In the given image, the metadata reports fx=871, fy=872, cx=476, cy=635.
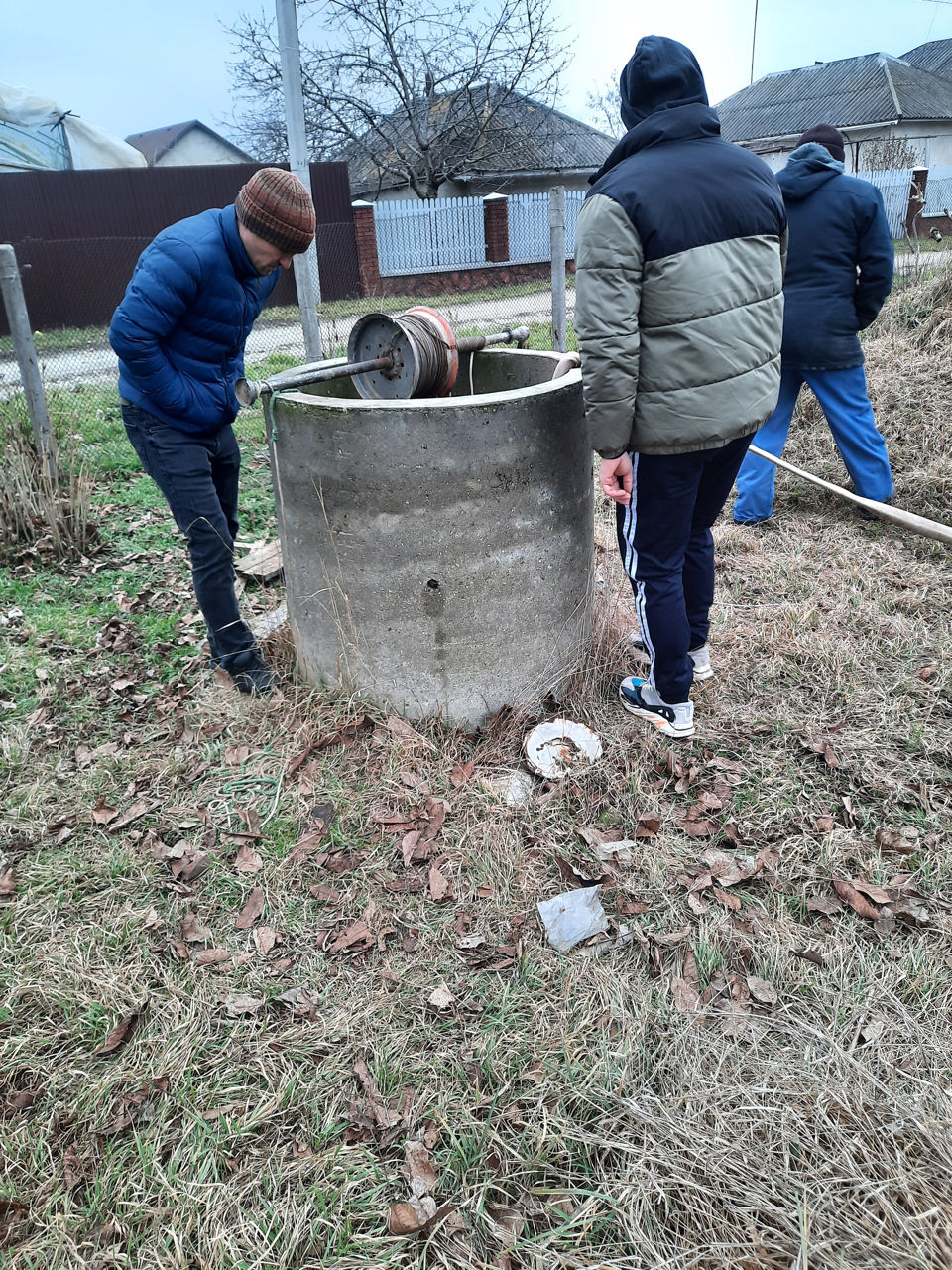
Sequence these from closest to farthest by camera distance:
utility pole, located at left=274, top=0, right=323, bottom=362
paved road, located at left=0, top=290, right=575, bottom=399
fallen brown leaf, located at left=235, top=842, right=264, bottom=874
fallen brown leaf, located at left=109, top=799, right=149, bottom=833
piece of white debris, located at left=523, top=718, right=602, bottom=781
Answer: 1. fallen brown leaf, located at left=235, top=842, right=264, bottom=874
2. fallen brown leaf, located at left=109, top=799, right=149, bottom=833
3. piece of white debris, located at left=523, top=718, right=602, bottom=781
4. utility pole, located at left=274, top=0, right=323, bottom=362
5. paved road, located at left=0, top=290, right=575, bottom=399

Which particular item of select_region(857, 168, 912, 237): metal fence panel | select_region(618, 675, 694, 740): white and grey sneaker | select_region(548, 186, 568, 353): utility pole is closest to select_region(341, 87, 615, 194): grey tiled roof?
select_region(857, 168, 912, 237): metal fence panel

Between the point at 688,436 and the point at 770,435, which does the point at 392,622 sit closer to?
the point at 688,436

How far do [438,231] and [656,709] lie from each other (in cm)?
1762

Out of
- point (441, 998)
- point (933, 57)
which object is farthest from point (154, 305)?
point (933, 57)

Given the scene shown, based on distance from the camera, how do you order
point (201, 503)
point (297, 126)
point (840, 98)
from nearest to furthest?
point (201, 503)
point (297, 126)
point (840, 98)

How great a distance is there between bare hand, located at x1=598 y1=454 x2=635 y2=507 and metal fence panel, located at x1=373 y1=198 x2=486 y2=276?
16819 mm

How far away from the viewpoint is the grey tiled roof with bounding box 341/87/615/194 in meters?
23.5

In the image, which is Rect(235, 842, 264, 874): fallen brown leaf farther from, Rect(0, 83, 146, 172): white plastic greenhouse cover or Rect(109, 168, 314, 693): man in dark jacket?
Rect(0, 83, 146, 172): white plastic greenhouse cover

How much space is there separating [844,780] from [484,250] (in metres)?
18.6

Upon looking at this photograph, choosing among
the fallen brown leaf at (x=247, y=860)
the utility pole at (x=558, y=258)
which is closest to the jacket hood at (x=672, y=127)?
the fallen brown leaf at (x=247, y=860)

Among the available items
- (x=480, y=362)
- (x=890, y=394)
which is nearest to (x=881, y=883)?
(x=480, y=362)

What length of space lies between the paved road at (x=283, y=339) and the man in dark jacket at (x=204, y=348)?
14.4 ft

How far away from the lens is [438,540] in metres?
3.04

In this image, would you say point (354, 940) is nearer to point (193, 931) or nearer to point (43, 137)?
point (193, 931)
